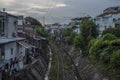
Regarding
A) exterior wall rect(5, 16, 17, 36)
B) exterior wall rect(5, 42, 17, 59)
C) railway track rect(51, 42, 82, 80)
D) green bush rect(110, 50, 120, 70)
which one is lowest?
railway track rect(51, 42, 82, 80)

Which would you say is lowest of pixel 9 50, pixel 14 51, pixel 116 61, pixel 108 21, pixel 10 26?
pixel 116 61

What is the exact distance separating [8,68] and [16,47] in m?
4.70

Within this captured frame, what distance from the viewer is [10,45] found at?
2534 cm

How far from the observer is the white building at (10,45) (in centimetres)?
2337

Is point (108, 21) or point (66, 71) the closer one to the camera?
point (66, 71)

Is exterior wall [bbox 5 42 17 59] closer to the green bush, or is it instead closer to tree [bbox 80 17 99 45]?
the green bush

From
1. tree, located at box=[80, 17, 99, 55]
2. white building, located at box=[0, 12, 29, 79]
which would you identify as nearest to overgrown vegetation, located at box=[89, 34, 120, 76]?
white building, located at box=[0, 12, 29, 79]

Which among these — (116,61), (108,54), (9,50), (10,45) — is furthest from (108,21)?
(9,50)

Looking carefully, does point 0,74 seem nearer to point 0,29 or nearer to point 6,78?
point 6,78

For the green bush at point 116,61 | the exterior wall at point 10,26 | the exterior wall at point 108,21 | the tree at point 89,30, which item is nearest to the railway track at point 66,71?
the tree at point 89,30

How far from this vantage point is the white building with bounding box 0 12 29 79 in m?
23.4

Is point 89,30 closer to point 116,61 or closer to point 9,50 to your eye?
point 116,61

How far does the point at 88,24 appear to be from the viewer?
4934 centimetres

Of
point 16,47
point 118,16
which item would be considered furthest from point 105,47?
point 118,16
